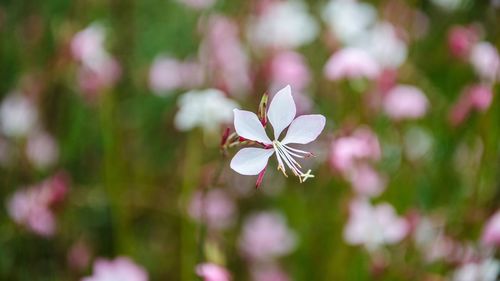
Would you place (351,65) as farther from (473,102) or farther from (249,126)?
(249,126)

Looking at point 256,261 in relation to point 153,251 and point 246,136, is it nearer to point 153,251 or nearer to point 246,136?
point 153,251

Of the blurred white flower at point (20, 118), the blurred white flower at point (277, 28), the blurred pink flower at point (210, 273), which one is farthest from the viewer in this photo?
the blurred white flower at point (277, 28)

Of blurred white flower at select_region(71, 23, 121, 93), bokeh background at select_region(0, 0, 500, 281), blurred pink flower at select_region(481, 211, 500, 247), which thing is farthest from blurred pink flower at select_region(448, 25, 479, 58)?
blurred white flower at select_region(71, 23, 121, 93)

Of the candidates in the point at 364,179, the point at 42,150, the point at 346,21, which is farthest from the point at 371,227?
the point at 42,150

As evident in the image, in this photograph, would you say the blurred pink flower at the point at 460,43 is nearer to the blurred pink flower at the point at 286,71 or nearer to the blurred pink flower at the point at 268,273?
the blurred pink flower at the point at 286,71

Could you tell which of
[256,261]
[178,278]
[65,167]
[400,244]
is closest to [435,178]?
[400,244]

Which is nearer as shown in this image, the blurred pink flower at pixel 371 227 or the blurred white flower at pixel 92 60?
the blurred pink flower at pixel 371 227

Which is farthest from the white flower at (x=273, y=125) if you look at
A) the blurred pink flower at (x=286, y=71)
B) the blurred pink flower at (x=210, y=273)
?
the blurred pink flower at (x=286, y=71)
